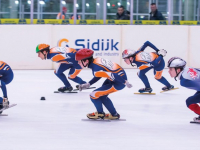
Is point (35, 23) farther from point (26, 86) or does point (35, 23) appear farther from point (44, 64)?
point (26, 86)

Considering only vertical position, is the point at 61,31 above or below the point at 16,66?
above

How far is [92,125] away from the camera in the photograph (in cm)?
756

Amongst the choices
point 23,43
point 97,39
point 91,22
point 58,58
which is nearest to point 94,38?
point 97,39

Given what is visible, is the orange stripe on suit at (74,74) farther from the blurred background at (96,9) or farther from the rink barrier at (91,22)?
the rink barrier at (91,22)

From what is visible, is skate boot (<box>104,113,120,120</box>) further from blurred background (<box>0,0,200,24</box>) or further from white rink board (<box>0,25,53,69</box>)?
white rink board (<box>0,25,53,69</box>)

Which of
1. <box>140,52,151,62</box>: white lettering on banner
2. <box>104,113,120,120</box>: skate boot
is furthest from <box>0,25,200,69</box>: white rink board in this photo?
<box>104,113,120,120</box>: skate boot

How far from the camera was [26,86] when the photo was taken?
524 inches

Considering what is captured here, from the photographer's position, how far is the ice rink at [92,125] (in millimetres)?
6160

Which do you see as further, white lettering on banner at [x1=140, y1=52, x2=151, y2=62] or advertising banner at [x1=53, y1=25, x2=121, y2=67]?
advertising banner at [x1=53, y1=25, x2=121, y2=67]

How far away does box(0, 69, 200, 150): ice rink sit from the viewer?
6.16m

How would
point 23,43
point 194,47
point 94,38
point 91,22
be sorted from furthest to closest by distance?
point 194,47
point 94,38
point 91,22
point 23,43

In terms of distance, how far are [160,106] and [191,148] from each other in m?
4.02

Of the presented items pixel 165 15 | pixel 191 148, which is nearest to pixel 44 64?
pixel 165 15

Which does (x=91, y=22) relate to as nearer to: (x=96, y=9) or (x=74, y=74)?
(x=96, y=9)
